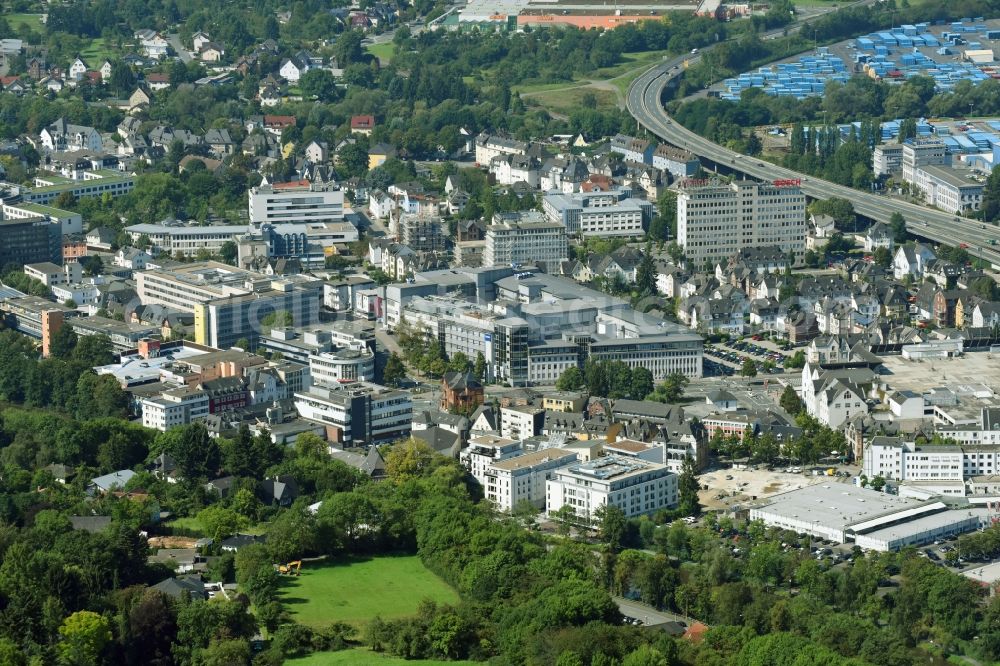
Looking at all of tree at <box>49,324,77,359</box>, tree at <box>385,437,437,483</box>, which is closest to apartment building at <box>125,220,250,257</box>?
tree at <box>49,324,77,359</box>

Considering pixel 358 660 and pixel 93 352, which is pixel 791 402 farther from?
pixel 93 352

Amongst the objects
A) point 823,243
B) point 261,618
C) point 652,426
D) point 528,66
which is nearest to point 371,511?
point 261,618

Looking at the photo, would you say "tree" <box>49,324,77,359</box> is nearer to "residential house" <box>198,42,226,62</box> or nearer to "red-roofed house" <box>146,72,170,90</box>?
"red-roofed house" <box>146,72,170,90</box>

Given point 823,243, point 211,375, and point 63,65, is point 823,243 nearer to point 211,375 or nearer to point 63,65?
point 211,375

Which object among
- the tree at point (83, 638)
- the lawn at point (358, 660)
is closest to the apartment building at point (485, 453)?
the lawn at point (358, 660)

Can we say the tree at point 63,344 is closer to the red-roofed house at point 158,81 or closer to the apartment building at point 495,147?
the apartment building at point 495,147

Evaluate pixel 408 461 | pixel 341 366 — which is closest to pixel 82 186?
pixel 341 366

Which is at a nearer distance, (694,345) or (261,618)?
(261,618)
